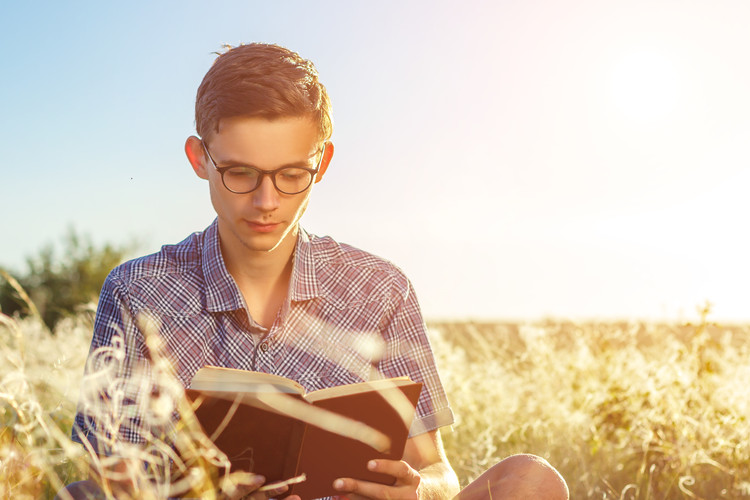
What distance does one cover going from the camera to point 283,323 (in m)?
2.75

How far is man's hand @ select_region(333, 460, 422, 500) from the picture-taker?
6.73ft

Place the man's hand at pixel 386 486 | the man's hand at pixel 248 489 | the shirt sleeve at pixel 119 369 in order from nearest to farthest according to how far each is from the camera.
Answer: the man's hand at pixel 248 489 < the man's hand at pixel 386 486 < the shirt sleeve at pixel 119 369

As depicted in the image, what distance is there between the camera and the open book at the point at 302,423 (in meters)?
1.81

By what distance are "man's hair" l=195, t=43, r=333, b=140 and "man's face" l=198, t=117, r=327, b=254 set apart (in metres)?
0.05

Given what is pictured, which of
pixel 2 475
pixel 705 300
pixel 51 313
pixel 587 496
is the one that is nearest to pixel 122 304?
pixel 2 475

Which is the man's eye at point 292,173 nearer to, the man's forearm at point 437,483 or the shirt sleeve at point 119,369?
the shirt sleeve at point 119,369

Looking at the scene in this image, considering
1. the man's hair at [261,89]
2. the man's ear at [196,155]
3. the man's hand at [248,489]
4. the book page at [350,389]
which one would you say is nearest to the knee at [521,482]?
the book page at [350,389]

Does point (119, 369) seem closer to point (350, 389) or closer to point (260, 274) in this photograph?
point (260, 274)

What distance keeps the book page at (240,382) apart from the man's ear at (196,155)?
1.17 meters

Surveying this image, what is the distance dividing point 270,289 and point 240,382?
1.10m

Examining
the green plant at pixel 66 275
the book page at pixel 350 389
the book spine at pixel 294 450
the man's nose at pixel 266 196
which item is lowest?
the green plant at pixel 66 275

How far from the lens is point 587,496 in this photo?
3.62m

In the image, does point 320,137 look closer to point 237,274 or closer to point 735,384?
point 237,274

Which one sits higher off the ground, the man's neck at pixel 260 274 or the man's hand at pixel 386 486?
Result: the man's neck at pixel 260 274
